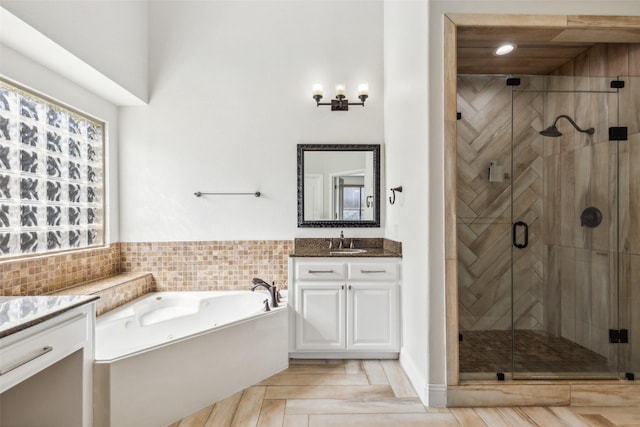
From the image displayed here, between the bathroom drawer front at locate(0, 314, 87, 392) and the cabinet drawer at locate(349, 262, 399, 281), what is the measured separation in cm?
188

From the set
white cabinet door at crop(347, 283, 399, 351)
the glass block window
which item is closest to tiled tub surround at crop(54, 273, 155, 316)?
the glass block window

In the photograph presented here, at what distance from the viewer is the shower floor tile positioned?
241cm

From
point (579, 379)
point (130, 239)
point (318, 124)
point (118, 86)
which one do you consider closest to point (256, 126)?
point (318, 124)

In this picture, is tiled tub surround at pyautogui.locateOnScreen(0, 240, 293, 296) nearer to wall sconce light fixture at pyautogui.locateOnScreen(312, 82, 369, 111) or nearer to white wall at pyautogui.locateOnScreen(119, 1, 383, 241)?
white wall at pyautogui.locateOnScreen(119, 1, 383, 241)

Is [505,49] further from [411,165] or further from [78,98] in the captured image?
[78,98]

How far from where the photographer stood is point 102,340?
2381 mm

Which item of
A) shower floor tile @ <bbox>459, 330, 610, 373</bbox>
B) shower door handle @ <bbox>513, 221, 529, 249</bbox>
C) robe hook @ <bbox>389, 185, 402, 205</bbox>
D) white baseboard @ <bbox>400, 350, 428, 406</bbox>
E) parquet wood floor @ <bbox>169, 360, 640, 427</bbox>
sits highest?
robe hook @ <bbox>389, 185, 402, 205</bbox>

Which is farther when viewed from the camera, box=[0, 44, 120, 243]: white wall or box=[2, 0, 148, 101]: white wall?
box=[0, 44, 120, 243]: white wall

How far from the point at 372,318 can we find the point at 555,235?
1456 mm

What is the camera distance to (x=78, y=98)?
2951 millimetres

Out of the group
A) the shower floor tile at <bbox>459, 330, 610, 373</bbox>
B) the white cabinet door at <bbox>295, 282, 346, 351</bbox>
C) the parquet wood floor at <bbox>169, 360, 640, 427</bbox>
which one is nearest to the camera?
the parquet wood floor at <bbox>169, 360, 640, 427</bbox>

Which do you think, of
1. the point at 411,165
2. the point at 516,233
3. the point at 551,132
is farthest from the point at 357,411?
the point at 551,132

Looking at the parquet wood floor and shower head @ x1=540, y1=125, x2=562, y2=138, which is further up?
shower head @ x1=540, y1=125, x2=562, y2=138

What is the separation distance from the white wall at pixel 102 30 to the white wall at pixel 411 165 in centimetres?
226
